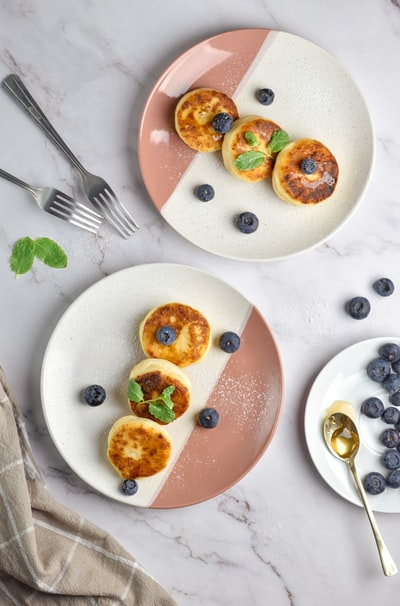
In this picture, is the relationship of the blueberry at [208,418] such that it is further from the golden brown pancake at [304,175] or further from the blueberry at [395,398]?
the golden brown pancake at [304,175]

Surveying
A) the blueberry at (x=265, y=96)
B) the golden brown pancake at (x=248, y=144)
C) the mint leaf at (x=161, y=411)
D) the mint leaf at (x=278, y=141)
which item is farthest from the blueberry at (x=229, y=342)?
the blueberry at (x=265, y=96)

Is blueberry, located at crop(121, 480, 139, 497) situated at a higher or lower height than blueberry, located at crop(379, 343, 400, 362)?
lower

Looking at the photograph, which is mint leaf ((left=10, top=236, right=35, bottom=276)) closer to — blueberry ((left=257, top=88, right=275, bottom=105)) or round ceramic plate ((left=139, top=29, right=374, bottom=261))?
round ceramic plate ((left=139, top=29, right=374, bottom=261))

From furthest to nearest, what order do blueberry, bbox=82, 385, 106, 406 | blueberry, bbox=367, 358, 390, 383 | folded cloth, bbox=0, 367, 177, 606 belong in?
blueberry, bbox=367, 358, 390, 383, blueberry, bbox=82, 385, 106, 406, folded cloth, bbox=0, 367, 177, 606

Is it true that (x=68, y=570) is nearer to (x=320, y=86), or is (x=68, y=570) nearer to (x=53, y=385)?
(x=53, y=385)

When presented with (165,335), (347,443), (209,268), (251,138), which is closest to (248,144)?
(251,138)

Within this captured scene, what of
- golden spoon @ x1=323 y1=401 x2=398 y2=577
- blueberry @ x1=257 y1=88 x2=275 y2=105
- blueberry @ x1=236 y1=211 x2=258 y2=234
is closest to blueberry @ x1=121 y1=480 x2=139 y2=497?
golden spoon @ x1=323 y1=401 x2=398 y2=577
